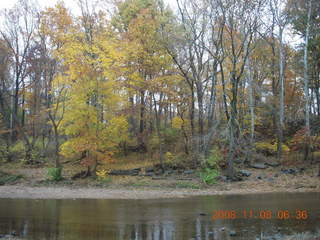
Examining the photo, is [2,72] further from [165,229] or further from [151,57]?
[165,229]

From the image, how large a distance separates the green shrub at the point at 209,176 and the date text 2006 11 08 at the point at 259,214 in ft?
24.2

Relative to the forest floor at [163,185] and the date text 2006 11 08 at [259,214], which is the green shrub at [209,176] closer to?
the forest floor at [163,185]

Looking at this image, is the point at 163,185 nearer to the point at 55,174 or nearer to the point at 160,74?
the point at 55,174

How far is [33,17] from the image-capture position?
29062 millimetres

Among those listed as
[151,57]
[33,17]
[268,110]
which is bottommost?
[268,110]

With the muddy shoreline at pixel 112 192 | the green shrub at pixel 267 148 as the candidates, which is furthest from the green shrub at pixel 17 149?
the green shrub at pixel 267 148

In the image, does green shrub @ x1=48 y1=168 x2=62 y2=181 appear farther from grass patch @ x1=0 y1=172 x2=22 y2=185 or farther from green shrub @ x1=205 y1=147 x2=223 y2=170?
green shrub @ x1=205 y1=147 x2=223 y2=170

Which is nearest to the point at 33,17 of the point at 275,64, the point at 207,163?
the point at 207,163

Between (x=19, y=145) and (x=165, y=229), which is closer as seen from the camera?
(x=165, y=229)

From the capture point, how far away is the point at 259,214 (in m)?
10.8

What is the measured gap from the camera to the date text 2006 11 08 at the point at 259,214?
10.2 m

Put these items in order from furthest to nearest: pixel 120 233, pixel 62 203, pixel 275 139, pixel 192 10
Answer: pixel 275 139 < pixel 192 10 < pixel 62 203 < pixel 120 233

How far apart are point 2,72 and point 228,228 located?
2897cm

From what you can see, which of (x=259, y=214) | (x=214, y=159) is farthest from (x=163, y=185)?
(x=259, y=214)
